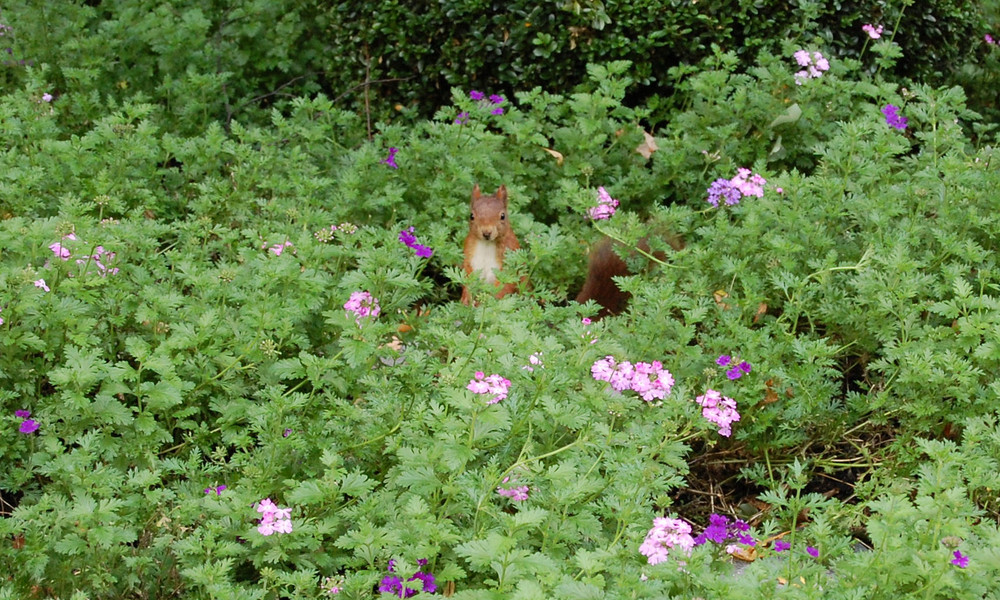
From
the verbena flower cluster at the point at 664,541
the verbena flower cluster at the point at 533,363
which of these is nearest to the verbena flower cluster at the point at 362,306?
the verbena flower cluster at the point at 533,363

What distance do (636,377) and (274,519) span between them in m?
1.14

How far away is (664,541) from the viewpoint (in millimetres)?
2754

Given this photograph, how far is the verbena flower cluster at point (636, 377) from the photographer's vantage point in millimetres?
3422

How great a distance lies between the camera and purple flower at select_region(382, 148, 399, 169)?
17.1 ft

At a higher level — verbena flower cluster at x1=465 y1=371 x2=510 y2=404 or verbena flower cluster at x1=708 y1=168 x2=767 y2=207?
verbena flower cluster at x1=465 y1=371 x2=510 y2=404

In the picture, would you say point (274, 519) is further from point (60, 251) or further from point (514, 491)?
point (60, 251)

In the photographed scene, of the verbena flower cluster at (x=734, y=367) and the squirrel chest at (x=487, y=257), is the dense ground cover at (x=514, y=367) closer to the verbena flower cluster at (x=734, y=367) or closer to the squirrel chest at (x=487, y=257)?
the verbena flower cluster at (x=734, y=367)

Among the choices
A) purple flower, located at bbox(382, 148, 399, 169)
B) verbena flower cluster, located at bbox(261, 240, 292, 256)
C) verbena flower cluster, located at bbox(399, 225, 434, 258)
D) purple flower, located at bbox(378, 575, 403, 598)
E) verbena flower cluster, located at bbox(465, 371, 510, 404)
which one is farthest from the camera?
purple flower, located at bbox(382, 148, 399, 169)

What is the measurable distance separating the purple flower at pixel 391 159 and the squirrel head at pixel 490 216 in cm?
66

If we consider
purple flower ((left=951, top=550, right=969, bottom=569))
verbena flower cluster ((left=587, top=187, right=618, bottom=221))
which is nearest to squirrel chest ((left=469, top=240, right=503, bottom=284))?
verbena flower cluster ((left=587, top=187, right=618, bottom=221))

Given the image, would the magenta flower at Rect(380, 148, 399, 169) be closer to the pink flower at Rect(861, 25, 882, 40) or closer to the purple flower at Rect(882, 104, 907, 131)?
the purple flower at Rect(882, 104, 907, 131)

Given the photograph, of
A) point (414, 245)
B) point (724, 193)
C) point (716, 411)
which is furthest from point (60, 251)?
point (724, 193)

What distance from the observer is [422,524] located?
280cm

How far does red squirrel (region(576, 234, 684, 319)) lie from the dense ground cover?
0.31 ft
